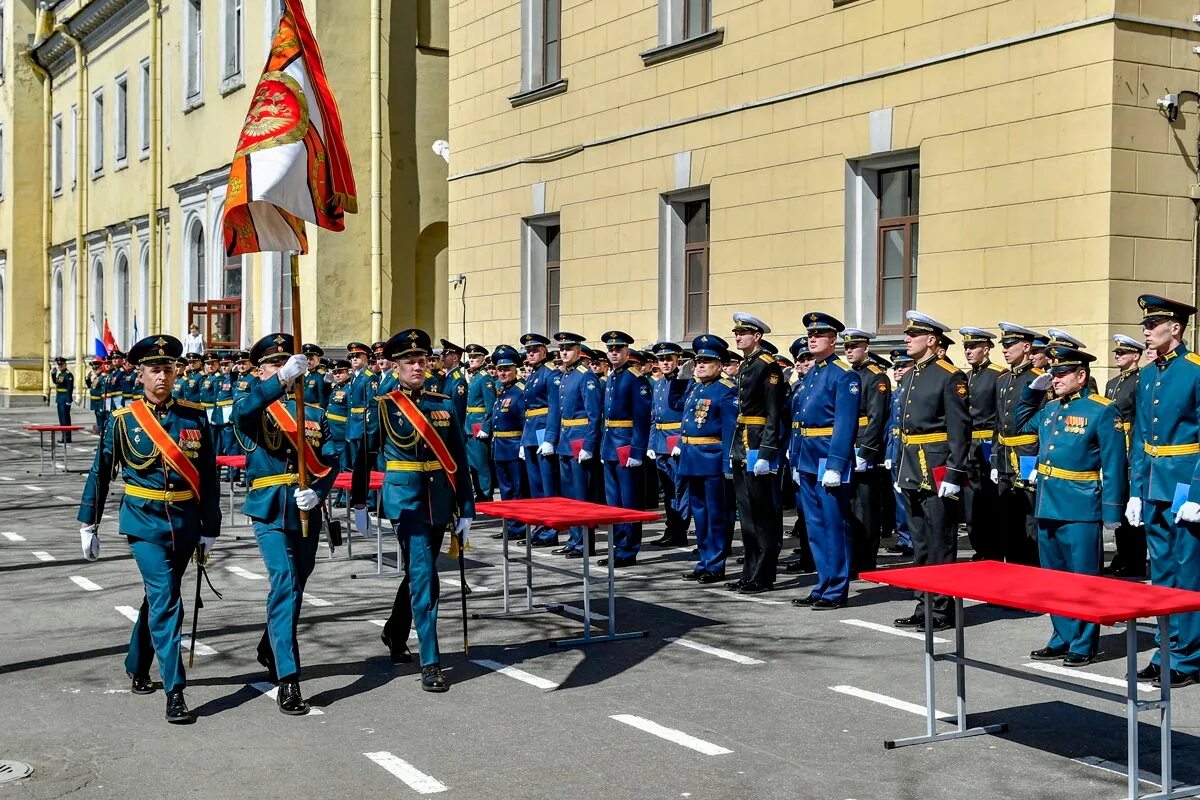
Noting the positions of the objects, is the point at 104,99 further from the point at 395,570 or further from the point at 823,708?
the point at 823,708

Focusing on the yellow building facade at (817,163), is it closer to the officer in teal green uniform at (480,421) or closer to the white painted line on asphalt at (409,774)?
the officer in teal green uniform at (480,421)

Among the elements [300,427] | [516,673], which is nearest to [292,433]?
[300,427]

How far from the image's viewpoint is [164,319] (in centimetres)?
3831

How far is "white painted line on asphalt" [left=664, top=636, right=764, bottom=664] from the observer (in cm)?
884

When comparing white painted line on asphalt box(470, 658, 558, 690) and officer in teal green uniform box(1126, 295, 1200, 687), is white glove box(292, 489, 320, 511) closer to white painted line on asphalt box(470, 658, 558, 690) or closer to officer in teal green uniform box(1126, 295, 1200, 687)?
white painted line on asphalt box(470, 658, 558, 690)

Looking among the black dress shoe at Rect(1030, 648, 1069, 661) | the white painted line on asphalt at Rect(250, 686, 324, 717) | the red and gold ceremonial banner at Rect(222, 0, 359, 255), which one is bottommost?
the white painted line on asphalt at Rect(250, 686, 324, 717)

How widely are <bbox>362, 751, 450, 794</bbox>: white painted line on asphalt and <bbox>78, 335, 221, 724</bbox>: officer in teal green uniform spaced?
133 cm

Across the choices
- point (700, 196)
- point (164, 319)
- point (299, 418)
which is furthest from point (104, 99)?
point (299, 418)

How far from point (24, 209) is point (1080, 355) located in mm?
Result: 47339

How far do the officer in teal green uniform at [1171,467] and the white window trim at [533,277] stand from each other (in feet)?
49.1

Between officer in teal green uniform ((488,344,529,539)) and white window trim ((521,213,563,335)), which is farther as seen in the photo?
white window trim ((521,213,563,335))

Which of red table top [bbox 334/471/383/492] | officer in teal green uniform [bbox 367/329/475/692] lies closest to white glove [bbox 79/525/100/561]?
officer in teal green uniform [bbox 367/329/475/692]

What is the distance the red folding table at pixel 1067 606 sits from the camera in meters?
5.93

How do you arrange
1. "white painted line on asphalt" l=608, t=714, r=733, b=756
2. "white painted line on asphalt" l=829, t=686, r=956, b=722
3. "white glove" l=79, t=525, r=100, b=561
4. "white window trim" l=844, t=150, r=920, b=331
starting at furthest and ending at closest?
"white window trim" l=844, t=150, r=920, b=331, "white glove" l=79, t=525, r=100, b=561, "white painted line on asphalt" l=829, t=686, r=956, b=722, "white painted line on asphalt" l=608, t=714, r=733, b=756
